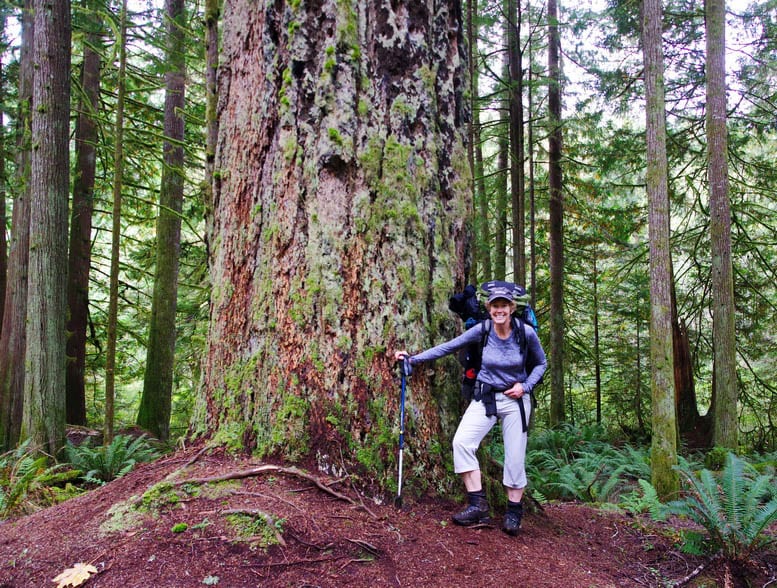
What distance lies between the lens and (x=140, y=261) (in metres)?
12.8

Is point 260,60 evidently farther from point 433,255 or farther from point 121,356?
point 121,356

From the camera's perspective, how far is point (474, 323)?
14.6ft

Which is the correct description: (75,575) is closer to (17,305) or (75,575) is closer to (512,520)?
(512,520)

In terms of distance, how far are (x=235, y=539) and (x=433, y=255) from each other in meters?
2.40

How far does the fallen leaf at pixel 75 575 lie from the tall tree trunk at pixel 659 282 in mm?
6309

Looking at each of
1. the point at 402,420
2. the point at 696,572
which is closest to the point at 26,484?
the point at 402,420

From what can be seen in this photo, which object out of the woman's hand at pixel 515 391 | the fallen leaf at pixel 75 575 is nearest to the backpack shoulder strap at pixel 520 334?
the woman's hand at pixel 515 391

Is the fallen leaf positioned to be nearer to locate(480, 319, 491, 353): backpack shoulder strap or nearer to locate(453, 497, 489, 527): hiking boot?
locate(453, 497, 489, 527): hiking boot

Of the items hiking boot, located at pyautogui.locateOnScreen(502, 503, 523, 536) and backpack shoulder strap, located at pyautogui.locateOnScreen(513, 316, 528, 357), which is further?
backpack shoulder strap, located at pyautogui.locateOnScreen(513, 316, 528, 357)

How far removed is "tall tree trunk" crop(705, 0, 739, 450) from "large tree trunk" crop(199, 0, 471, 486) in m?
7.57

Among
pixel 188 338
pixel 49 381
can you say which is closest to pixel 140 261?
pixel 188 338

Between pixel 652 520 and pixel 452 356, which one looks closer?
pixel 452 356

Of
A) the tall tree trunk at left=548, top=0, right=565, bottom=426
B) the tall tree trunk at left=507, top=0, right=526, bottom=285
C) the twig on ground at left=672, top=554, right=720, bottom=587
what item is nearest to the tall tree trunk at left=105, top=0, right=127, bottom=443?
the twig on ground at left=672, top=554, right=720, bottom=587

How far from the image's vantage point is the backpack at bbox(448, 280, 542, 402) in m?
4.34
